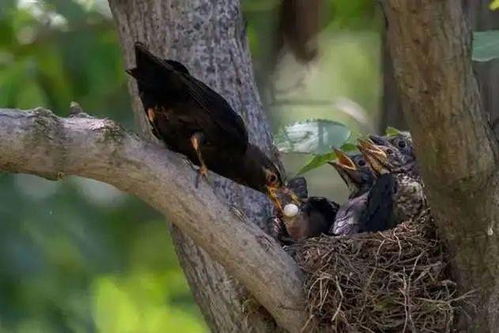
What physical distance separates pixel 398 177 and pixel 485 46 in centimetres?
108

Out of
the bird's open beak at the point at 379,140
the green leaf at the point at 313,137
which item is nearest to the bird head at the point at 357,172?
the bird's open beak at the point at 379,140

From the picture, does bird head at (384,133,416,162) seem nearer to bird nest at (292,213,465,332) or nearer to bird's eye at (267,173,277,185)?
bird's eye at (267,173,277,185)

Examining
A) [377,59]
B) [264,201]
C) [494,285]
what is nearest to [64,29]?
[264,201]

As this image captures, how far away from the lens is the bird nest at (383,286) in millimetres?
4625

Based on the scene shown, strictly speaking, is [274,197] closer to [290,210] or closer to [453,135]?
[290,210]

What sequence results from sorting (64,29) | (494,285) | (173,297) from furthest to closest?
(173,297), (64,29), (494,285)

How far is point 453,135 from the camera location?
408 cm

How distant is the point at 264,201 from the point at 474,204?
44.0 inches

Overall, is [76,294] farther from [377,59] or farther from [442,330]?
[377,59]

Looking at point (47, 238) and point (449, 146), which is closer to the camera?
point (449, 146)

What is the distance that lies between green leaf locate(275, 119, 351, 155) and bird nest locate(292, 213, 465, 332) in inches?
16.0

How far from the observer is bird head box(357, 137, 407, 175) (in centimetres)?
565

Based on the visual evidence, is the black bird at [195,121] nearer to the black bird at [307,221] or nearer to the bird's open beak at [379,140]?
the black bird at [307,221]

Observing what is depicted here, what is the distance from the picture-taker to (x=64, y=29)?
6270 millimetres
